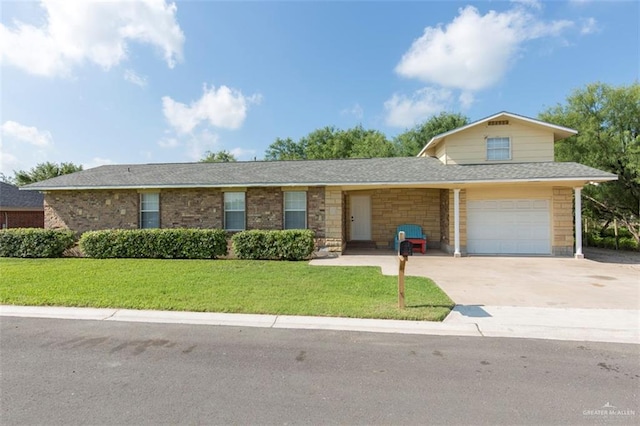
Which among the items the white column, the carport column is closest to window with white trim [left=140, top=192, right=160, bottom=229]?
the white column

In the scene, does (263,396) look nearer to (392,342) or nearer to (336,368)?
(336,368)

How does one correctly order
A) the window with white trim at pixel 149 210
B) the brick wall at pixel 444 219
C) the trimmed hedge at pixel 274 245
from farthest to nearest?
1. the window with white trim at pixel 149 210
2. the brick wall at pixel 444 219
3. the trimmed hedge at pixel 274 245

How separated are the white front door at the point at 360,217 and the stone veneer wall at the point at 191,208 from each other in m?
5.87

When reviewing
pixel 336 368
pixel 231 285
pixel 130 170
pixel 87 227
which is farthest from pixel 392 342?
pixel 130 170

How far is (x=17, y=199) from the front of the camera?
863 inches

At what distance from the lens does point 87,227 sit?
13688 mm

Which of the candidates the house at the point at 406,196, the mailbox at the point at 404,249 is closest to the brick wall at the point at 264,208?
the house at the point at 406,196

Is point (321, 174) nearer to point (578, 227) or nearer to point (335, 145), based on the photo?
point (578, 227)

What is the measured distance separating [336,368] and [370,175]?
994cm

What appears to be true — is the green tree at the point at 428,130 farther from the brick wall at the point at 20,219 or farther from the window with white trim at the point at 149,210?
the brick wall at the point at 20,219

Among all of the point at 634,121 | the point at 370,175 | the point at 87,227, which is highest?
the point at 634,121

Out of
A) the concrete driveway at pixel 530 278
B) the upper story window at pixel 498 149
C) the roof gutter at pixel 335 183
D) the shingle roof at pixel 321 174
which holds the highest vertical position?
the upper story window at pixel 498 149

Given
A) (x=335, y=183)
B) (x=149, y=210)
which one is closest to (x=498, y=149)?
(x=335, y=183)

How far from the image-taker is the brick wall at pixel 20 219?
20922 millimetres
